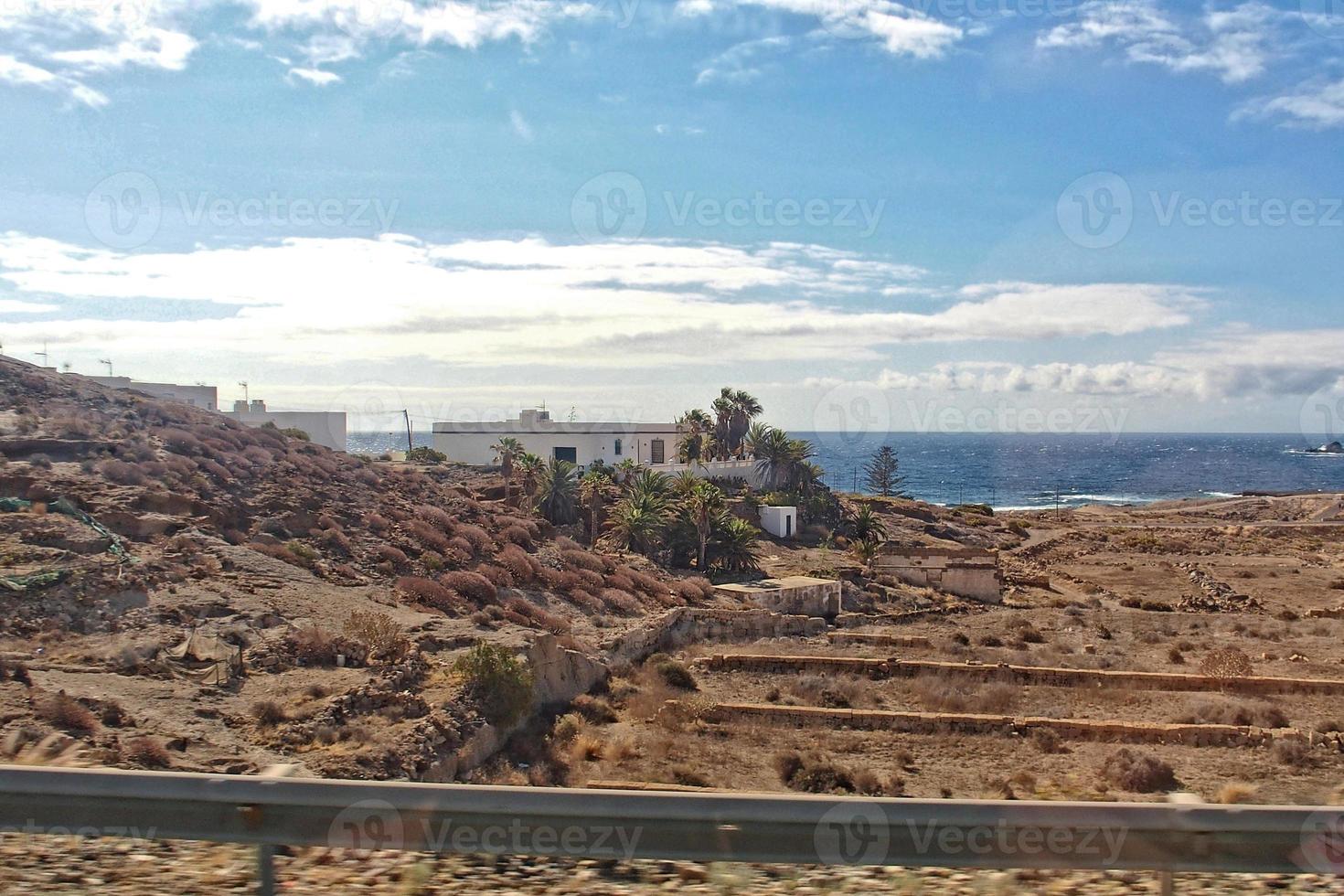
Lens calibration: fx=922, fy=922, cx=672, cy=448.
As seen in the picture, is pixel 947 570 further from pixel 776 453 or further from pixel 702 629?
pixel 776 453

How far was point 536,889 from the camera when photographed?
4.39 metres

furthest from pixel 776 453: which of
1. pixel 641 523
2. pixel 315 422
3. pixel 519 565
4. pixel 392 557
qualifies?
pixel 392 557

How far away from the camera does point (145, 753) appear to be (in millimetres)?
11172

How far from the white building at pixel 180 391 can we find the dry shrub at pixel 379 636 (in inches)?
1304

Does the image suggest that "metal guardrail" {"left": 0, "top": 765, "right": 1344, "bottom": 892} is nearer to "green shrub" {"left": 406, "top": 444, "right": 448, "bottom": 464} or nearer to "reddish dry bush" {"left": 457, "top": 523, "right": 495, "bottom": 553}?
"reddish dry bush" {"left": 457, "top": 523, "right": 495, "bottom": 553}

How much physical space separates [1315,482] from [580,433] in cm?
13069

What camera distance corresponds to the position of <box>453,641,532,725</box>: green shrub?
16703 mm

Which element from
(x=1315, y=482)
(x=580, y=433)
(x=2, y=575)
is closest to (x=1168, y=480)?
(x=1315, y=482)

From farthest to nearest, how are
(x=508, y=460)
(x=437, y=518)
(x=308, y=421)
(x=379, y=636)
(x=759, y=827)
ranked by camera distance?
1. (x=308, y=421)
2. (x=508, y=460)
3. (x=437, y=518)
4. (x=379, y=636)
5. (x=759, y=827)

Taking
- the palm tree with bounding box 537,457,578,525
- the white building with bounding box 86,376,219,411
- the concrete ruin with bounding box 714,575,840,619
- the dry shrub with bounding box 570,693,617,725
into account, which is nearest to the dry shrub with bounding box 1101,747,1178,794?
the dry shrub with bounding box 570,693,617,725

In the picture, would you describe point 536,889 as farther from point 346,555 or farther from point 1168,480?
point 1168,480

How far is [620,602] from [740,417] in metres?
39.3

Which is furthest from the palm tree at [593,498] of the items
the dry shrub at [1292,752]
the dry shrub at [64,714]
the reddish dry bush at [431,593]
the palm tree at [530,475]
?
the dry shrub at [64,714]

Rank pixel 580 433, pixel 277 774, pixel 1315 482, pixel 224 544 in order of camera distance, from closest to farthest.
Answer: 1. pixel 277 774
2. pixel 224 544
3. pixel 580 433
4. pixel 1315 482
